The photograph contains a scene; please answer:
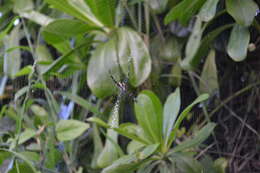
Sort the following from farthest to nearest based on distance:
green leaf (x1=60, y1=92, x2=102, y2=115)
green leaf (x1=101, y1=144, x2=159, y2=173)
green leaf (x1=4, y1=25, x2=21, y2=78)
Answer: green leaf (x1=4, y1=25, x2=21, y2=78), green leaf (x1=60, y1=92, x2=102, y2=115), green leaf (x1=101, y1=144, x2=159, y2=173)

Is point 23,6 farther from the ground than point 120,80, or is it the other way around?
point 23,6

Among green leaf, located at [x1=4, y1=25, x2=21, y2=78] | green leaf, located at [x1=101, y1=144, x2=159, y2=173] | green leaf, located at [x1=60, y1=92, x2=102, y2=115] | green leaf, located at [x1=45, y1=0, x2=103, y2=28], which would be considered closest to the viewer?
green leaf, located at [x1=101, y1=144, x2=159, y2=173]

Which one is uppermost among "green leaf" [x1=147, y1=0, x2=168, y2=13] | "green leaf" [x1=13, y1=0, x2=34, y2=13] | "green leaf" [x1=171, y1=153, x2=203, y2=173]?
"green leaf" [x1=13, y1=0, x2=34, y2=13]

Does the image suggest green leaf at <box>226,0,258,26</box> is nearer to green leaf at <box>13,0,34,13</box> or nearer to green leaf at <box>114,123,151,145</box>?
green leaf at <box>114,123,151,145</box>

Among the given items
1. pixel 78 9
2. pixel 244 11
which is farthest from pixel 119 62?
pixel 244 11

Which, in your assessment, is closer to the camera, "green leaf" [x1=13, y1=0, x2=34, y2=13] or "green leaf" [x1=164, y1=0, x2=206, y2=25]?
"green leaf" [x1=164, y1=0, x2=206, y2=25]

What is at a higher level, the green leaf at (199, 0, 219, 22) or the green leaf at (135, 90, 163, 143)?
the green leaf at (199, 0, 219, 22)

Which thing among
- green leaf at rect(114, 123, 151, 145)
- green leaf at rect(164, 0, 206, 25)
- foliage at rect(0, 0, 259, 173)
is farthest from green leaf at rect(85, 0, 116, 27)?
green leaf at rect(114, 123, 151, 145)

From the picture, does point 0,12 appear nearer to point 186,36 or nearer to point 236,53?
point 186,36

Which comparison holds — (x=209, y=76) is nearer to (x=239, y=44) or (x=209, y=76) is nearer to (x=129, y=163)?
(x=239, y=44)
